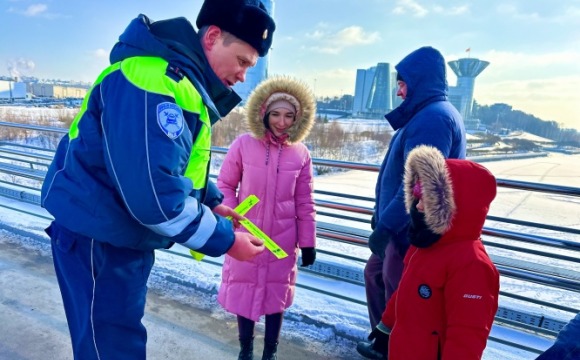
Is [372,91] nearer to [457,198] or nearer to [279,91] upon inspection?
[279,91]

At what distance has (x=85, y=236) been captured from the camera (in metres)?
1.43

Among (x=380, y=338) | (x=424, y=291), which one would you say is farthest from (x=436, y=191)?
(x=380, y=338)

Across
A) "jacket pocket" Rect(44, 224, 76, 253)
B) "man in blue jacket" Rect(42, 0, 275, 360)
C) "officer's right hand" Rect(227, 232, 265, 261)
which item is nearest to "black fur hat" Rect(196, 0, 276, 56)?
"man in blue jacket" Rect(42, 0, 275, 360)

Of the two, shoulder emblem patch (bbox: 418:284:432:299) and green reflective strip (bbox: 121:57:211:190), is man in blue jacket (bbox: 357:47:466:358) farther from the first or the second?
green reflective strip (bbox: 121:57:211:190)

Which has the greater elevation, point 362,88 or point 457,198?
point 362,88

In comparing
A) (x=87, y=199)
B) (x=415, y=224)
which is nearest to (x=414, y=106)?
(x=415, y=224)

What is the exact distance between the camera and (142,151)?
1.16 metres

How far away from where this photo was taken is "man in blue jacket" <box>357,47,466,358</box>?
2129 mm

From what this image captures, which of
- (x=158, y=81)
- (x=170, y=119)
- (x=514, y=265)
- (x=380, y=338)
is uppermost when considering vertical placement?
(x=158, y=81)

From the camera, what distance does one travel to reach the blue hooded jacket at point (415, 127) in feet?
6.95

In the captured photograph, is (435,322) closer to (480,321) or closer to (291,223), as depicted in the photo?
(480,321)

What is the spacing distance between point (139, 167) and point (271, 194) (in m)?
1.28

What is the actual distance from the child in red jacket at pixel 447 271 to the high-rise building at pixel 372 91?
77.4m

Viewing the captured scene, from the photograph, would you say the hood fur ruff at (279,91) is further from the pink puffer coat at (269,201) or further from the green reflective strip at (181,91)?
the green reflective strip at (181,91)
